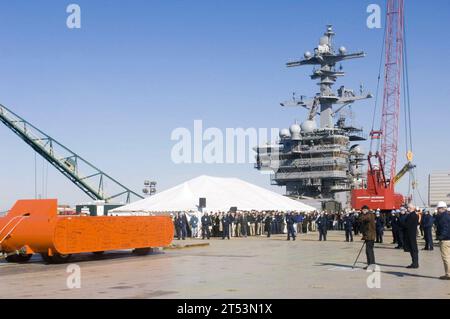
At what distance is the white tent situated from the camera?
3506 centimetres

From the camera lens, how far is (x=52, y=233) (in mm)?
17156

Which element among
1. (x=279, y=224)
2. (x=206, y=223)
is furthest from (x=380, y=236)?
(x=279, y=224)

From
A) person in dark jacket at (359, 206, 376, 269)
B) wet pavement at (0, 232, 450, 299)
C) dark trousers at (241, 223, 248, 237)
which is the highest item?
person in dark jacket at (359, 206, 376, 269)

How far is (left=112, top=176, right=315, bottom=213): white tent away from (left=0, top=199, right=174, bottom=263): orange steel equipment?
14.8 metres

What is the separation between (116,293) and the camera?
1102cm

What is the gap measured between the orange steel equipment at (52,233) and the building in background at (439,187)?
132ft

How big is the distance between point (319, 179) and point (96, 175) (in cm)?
4190

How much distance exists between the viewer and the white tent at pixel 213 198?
115 ft

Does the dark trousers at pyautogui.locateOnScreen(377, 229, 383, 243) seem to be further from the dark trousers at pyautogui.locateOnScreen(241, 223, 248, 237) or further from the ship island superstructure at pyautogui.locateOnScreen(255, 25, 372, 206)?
the ship island superstructure at pyautogui.locateOnScreen(255, 25, 372, 206)

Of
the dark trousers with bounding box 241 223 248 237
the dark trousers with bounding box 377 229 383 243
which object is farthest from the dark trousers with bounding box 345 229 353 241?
the dark trousers with bounding box 241 223 248 237

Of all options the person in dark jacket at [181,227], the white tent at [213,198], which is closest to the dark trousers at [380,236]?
Answer: the white tent at [213,198]

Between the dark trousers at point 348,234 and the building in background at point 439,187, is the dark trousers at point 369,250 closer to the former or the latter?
the dark trousers at point 348,234
